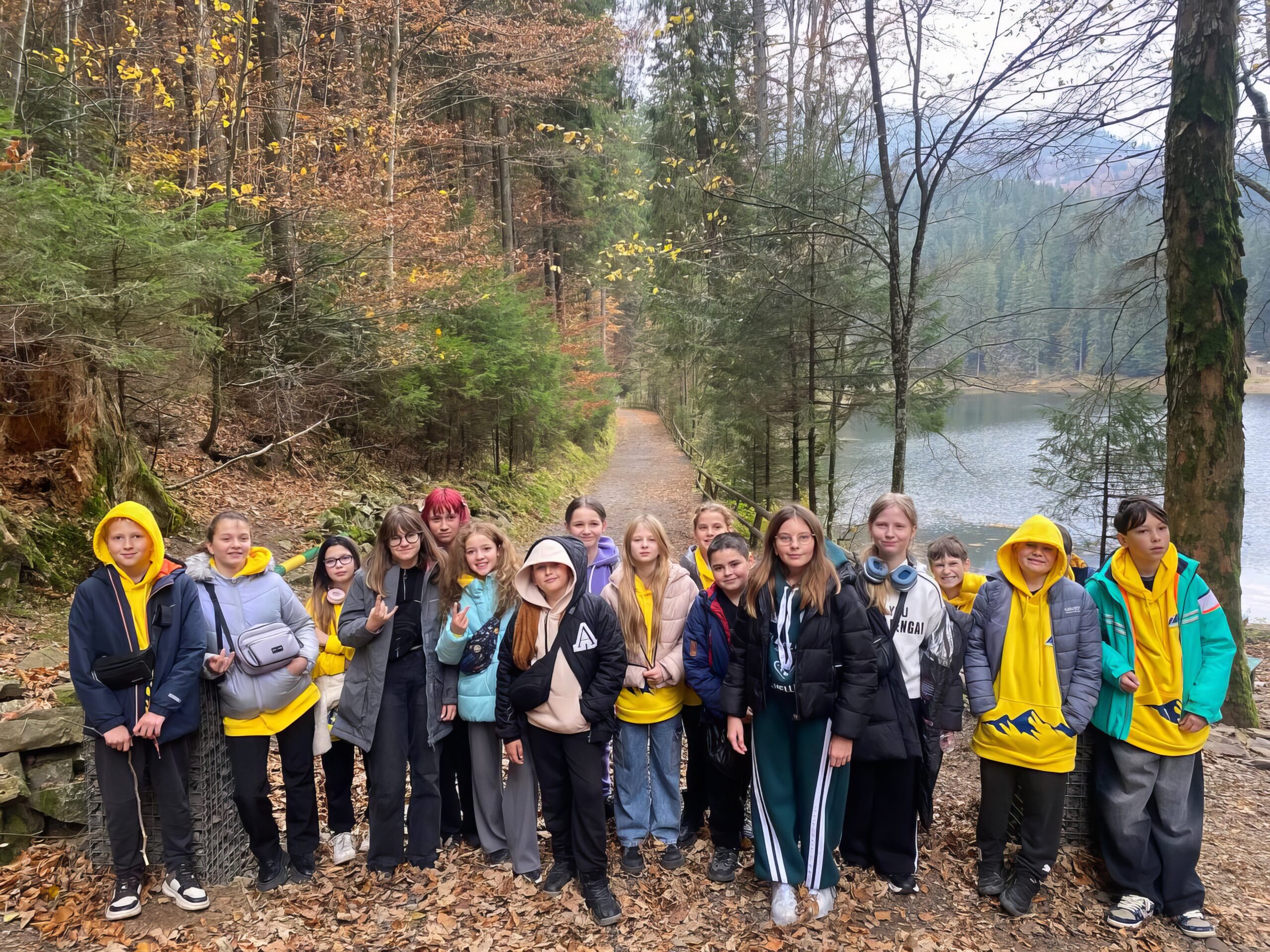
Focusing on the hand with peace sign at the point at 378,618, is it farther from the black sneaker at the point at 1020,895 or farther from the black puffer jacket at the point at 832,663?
the black sneaker at the point at 1020,895

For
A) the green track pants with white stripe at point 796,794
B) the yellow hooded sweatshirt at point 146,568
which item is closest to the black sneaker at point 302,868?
the yellow hooded sweatshirt at point 146,568

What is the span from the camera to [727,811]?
3613 mm

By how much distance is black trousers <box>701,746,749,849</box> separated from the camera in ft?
11.8

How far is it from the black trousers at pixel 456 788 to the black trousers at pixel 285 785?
25.4 inches

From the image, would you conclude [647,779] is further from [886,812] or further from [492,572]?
[492,572]

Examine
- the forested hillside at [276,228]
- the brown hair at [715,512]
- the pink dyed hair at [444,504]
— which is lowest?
the brown hair at [715,512]

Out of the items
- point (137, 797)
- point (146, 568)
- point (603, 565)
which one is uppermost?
point (146, 568)

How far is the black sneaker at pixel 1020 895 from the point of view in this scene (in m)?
3.23

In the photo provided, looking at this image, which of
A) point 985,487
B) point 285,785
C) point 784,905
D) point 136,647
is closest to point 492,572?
point 285,785

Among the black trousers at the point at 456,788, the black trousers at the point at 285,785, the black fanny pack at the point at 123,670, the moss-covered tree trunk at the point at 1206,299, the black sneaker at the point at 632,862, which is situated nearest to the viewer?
the black fanny pack at the point at 123,670

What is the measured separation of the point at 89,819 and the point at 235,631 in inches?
45.2

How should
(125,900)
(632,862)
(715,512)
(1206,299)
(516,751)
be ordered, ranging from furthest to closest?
(1206,299) < (715,512) < (632,862) < (516,751) < (125,900)

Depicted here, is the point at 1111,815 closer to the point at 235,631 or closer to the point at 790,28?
the point at 235,631

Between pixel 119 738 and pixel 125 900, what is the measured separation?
0.81 meters
